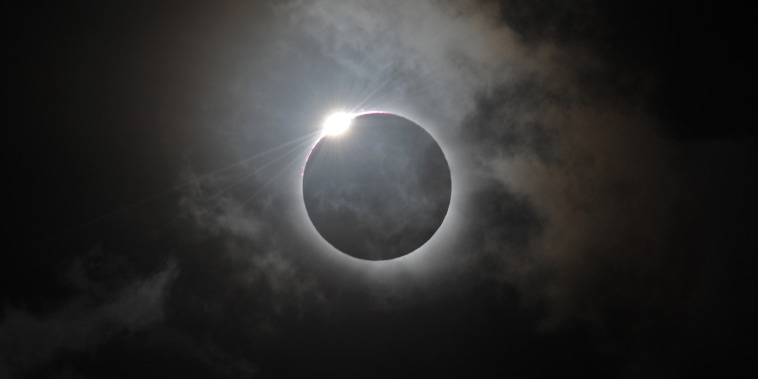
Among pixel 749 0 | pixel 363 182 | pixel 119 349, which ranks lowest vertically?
pixel 119 349

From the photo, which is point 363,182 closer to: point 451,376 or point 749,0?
point 451,376

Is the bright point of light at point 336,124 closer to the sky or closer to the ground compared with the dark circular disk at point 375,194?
closer to the sky

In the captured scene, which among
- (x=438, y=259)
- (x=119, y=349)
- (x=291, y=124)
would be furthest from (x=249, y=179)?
(x=119, y=349)

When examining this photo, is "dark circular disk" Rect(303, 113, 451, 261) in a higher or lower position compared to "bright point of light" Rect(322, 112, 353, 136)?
lower

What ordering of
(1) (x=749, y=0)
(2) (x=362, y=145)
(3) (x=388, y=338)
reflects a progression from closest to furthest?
(1) (x=749, y=0)
(2) (x=362, y=145)
(3) (x=388, y=338)

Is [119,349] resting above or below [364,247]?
below
